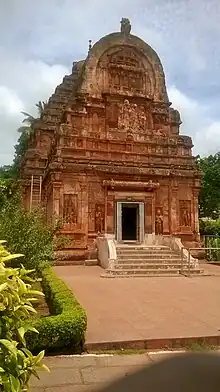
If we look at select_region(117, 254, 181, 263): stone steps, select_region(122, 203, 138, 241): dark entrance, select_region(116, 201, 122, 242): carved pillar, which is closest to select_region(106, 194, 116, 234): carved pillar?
select_region(116, 201, 122, 242): carved pillar

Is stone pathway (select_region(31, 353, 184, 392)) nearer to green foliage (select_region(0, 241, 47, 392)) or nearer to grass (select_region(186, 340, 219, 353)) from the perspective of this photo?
grass (select_region(186, 340, 219, 353))

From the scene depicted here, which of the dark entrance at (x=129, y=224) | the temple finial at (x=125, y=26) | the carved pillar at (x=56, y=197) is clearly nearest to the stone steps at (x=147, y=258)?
the dark entrance at (x=129, y=224)

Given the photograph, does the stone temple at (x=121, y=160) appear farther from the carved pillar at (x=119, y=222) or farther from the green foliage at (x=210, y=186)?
the green foliage at (x=210, y=186)

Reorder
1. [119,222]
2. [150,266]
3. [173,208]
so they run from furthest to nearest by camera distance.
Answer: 1. [173,208]
2. [119,222]
3. [150,266]

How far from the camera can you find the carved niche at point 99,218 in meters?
17.4

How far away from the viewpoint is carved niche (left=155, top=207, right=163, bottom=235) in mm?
18045

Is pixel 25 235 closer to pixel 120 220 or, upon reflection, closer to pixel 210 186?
pixel 120 220

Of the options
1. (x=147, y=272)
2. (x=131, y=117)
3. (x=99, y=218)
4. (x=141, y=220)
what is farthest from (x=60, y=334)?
(x=131, y=117)

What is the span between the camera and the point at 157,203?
1833 centimetres

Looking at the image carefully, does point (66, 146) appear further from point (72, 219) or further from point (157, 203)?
point (157, 203)

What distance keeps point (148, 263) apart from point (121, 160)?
600cm

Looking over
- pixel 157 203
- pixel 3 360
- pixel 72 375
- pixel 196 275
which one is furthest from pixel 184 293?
pixel 157 203

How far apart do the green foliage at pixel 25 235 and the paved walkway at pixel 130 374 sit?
11.2ft

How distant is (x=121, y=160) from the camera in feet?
59.7
